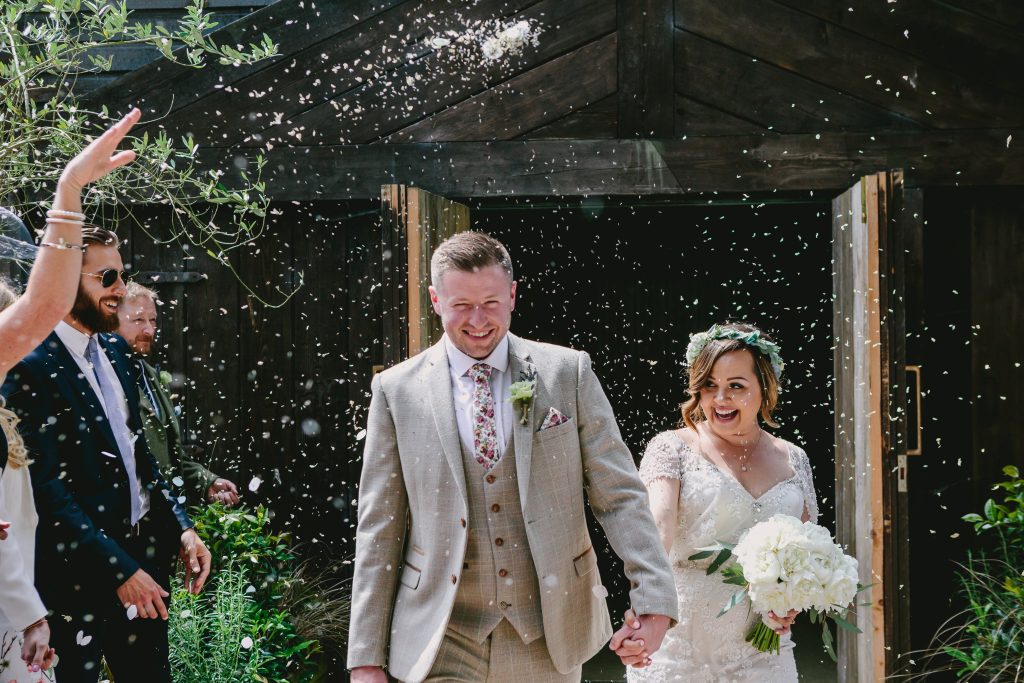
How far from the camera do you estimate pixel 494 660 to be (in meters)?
2.72

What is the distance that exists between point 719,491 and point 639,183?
2104 mm

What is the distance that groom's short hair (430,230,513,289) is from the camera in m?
2.69

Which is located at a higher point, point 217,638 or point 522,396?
point 522,396

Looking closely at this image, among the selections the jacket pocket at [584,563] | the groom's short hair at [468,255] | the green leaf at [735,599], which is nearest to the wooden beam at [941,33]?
the green leaf at [735,599]

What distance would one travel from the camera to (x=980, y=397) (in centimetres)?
548

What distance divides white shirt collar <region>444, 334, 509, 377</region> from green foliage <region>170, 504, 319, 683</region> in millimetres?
2140

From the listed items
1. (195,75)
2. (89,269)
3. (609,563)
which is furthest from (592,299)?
(89,269)

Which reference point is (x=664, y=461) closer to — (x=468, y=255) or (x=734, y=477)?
(x=734, y=477)

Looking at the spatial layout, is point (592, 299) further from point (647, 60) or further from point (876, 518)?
point (876, 518)

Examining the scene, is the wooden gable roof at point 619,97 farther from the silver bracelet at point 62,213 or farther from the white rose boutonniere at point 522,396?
the silver bracelet at point 62,213

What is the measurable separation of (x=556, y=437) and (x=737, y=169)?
3.00m

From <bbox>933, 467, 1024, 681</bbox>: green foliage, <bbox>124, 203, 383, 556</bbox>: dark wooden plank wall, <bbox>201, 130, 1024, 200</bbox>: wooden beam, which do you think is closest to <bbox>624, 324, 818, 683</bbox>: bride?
<bbox>933, 467, 1024, 681</bbox>: green foliage

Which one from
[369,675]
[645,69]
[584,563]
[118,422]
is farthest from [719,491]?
[645,69]

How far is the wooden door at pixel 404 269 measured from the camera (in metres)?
4.89
